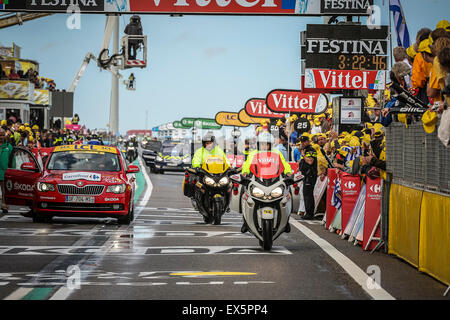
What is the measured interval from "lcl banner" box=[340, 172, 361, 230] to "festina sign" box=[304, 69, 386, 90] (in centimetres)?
849

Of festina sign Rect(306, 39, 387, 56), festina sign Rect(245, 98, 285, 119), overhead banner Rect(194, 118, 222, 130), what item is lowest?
festina sign Rect(245, 98, 285, 119)

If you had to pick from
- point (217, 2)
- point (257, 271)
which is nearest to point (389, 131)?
point (257, 271)

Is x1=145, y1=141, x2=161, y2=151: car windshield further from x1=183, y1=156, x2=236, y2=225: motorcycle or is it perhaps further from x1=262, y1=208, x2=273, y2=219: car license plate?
x1=262, y1=208, x2=273, y2=219: car license plate

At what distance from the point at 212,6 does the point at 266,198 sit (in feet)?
24.2

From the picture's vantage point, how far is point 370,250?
1269 cm

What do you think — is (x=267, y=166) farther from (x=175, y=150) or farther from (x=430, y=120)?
(x=175, y=150)

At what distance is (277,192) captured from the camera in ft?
40.3

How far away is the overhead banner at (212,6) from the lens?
18328 mm

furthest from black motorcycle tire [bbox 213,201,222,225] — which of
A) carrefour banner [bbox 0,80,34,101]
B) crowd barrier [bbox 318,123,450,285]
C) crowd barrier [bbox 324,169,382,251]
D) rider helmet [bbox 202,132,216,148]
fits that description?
carrefour banner [bbox 0,80,34,101]

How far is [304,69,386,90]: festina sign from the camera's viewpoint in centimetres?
2312

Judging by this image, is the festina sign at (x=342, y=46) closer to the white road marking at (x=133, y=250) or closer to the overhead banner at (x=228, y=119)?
the white road marking at (x=133, y=250)
